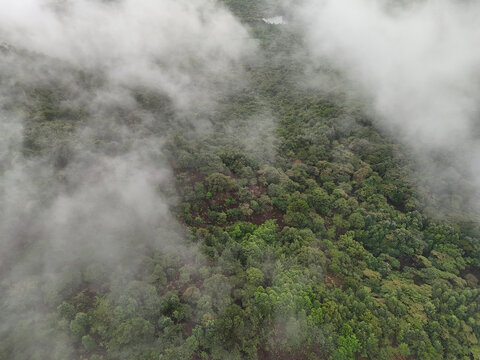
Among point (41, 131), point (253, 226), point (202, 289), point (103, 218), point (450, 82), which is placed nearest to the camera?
point (202, 289)

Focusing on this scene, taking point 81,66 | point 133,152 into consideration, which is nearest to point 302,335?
point 133,152

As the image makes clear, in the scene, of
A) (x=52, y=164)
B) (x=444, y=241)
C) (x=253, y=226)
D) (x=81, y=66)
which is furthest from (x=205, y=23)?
(x=444, y=241)

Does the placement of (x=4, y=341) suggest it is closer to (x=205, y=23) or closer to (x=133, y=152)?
(x=133, y=152)

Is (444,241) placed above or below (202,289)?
above

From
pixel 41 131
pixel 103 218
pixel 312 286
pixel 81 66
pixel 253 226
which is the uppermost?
pixel 81 66

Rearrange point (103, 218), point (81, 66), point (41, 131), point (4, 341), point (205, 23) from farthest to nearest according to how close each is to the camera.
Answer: point (205, 23) → point (81, 66) → point (41, 131) → point (103, 218) → point (4, 341)

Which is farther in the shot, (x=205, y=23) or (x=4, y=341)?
(x=205, y=23)

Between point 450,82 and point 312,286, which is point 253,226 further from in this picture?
point 450,82
